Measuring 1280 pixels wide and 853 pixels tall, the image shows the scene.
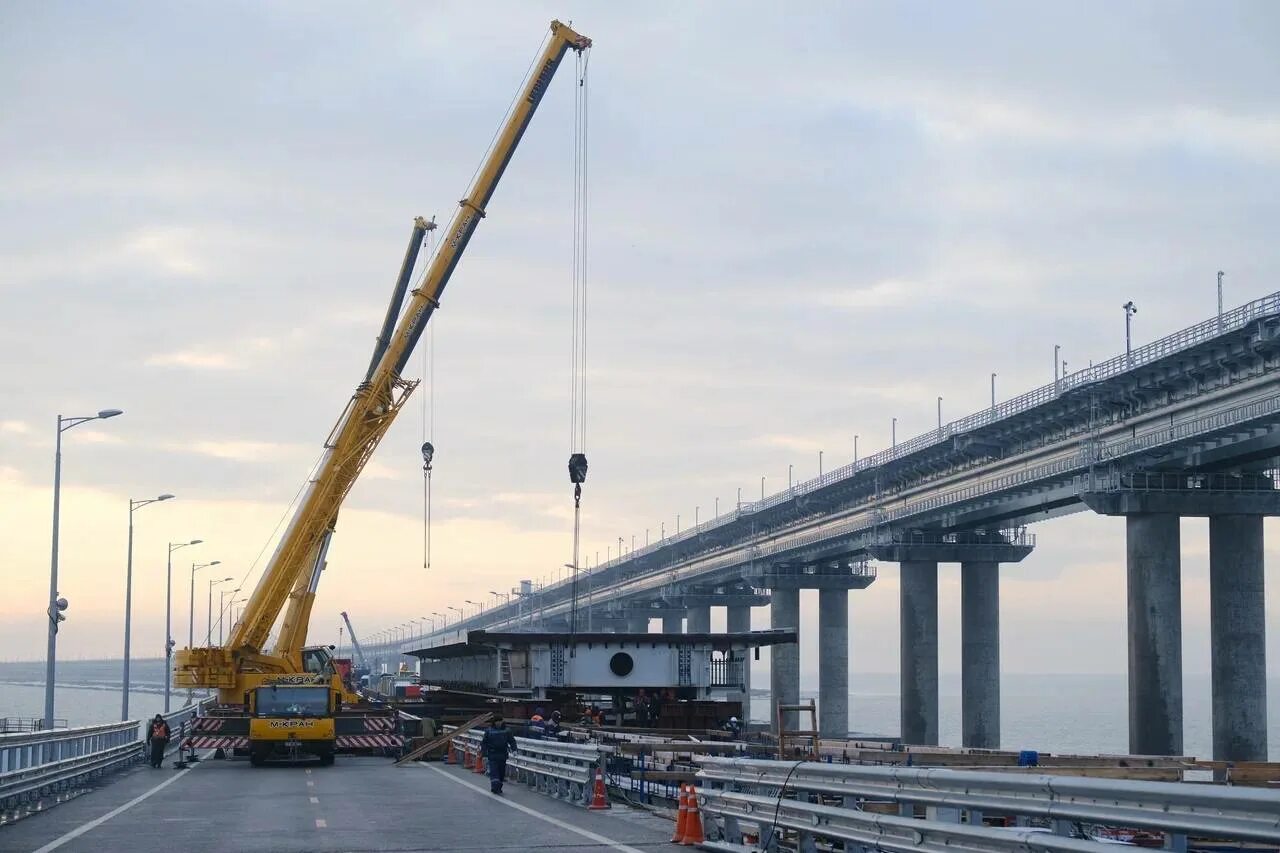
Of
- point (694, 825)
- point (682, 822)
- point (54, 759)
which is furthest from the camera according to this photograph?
point (54, 759)

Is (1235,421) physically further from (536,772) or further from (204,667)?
(204,667)

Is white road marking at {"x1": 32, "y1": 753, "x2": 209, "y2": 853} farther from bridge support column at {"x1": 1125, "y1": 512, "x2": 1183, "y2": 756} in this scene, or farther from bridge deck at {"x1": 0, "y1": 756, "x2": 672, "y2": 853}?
bridge support column at {"x1": 1125, "y1": 512, "x2": 1183, "y2": 756}

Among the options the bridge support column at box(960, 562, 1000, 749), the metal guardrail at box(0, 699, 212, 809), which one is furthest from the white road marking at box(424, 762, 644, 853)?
the bridge support column at box(960, 562, 1000, 749)

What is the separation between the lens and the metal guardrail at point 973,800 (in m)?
10.9

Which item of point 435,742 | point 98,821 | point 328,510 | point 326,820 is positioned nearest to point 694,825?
point 326,820

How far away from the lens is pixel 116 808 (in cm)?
2984

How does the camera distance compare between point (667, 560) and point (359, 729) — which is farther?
point (667, 560)

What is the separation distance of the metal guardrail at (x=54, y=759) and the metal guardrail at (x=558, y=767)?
33.3ft

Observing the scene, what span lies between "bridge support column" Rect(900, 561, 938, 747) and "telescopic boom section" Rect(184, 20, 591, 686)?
4553 centimetres

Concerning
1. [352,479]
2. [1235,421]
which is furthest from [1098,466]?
[352,479]

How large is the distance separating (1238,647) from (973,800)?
181 ft

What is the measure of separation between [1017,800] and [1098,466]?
55.9 metres

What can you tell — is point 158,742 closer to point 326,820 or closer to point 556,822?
point 326,820

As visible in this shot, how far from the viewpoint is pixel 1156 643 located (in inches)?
2501
